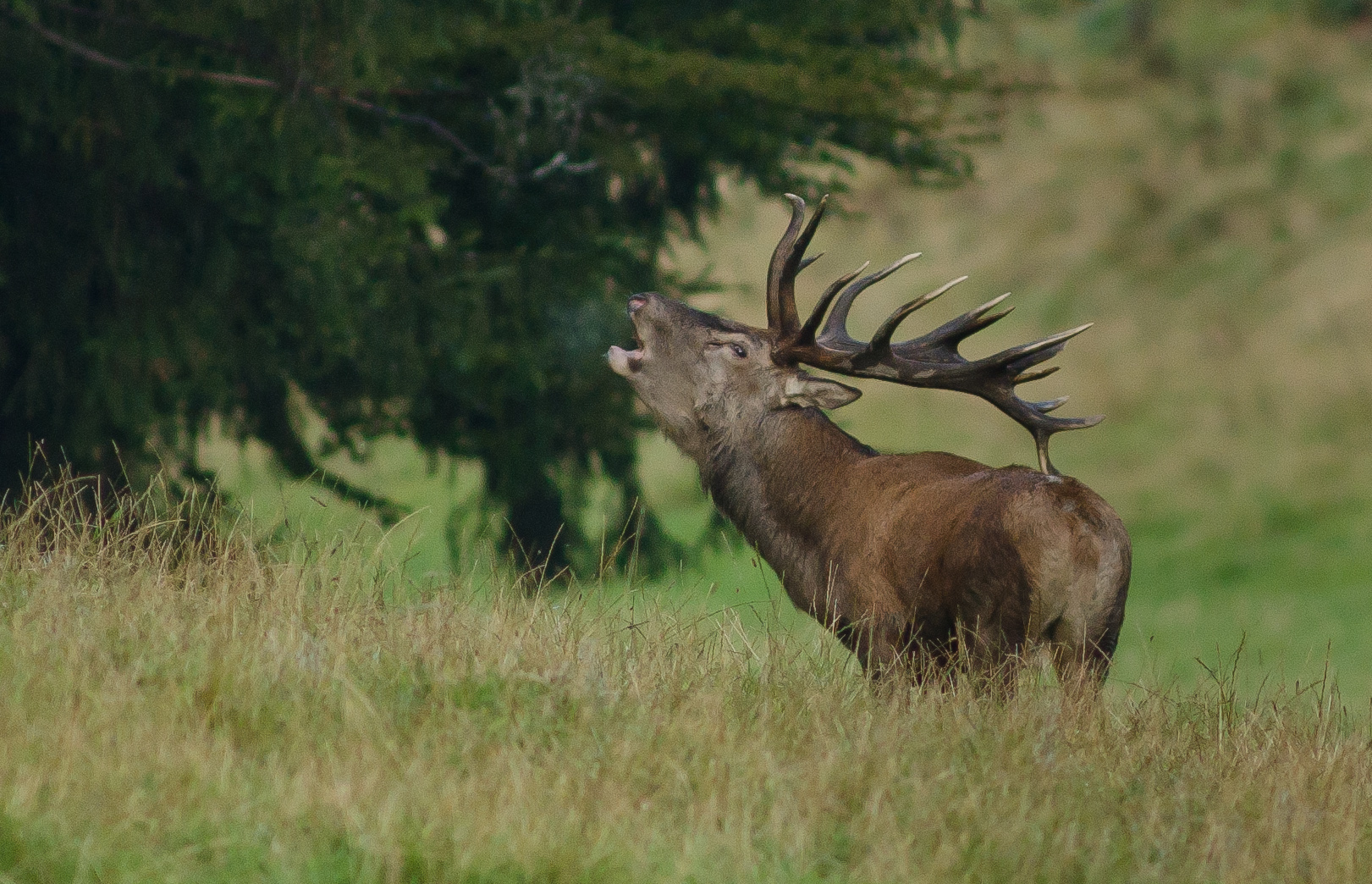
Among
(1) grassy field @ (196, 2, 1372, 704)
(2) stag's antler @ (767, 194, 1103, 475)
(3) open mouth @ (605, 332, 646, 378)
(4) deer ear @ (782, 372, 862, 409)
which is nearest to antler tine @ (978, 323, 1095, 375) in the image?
(2) stag's antler @ (767, 194, 1103, 475)

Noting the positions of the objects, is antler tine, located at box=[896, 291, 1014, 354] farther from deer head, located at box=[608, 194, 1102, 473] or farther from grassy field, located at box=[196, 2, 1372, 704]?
grassy field, located at box=[196, 2, 1372, 704]

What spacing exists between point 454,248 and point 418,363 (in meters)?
0.78

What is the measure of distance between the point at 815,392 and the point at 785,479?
393 millimetres

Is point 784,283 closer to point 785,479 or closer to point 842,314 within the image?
point 842,314

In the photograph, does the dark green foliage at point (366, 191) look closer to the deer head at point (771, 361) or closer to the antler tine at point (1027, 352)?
the deer head at point (771, 361)

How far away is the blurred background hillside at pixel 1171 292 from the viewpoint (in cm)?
1739

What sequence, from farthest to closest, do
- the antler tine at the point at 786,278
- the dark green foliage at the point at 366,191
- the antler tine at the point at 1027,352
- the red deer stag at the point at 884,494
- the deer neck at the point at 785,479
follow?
1. the dark green foliage at the point at 366,191
2. the antler tine at the point at 786,278
3. the deer neck at the point at 785,479
4. the antler tine at the point at 1027,352
5. the red deer stag at the point at 884,494

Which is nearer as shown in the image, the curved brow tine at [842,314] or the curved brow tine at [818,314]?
the curved brow tine at [818,314]

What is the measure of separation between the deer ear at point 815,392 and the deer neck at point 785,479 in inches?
2.6

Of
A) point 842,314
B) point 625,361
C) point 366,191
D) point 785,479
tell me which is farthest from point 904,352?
point 366,191

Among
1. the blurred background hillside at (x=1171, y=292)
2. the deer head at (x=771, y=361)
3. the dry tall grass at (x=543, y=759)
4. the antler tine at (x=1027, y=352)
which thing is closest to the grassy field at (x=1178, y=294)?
the blurred background hillside at (x=1171, y=292)

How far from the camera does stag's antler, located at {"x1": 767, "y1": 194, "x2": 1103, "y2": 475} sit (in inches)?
258

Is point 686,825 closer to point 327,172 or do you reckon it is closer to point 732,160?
point 327,172

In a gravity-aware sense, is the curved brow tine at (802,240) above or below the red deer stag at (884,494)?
above
